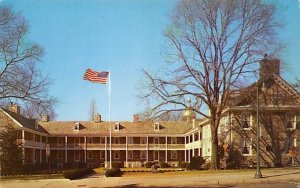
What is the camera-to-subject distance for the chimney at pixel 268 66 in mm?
28345

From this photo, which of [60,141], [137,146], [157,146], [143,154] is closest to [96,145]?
[60,141]

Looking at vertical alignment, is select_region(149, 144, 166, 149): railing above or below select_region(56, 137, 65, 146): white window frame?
below

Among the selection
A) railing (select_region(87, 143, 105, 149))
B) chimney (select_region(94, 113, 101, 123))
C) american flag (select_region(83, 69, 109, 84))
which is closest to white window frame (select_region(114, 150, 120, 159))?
railing (select_region(87, 143, 105, 149))

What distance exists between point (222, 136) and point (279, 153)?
15.5 ft

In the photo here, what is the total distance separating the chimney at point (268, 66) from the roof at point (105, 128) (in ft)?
88.5

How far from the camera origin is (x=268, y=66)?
29141 mm

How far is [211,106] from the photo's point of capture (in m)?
29.7

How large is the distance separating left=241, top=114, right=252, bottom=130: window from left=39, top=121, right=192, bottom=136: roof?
70.9ft

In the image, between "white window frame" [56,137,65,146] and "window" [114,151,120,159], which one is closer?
"white window frame" [56,137,65,146]

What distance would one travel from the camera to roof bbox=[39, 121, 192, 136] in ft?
184

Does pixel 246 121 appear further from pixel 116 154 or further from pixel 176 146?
pixel 116 154

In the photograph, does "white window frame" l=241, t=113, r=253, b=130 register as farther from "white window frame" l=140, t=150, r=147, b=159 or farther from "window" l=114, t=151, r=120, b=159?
"window" l=114, t=151, r=120, b=159

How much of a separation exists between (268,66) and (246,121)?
6.47 meters

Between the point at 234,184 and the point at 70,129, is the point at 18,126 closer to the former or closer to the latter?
the point at 70,129
